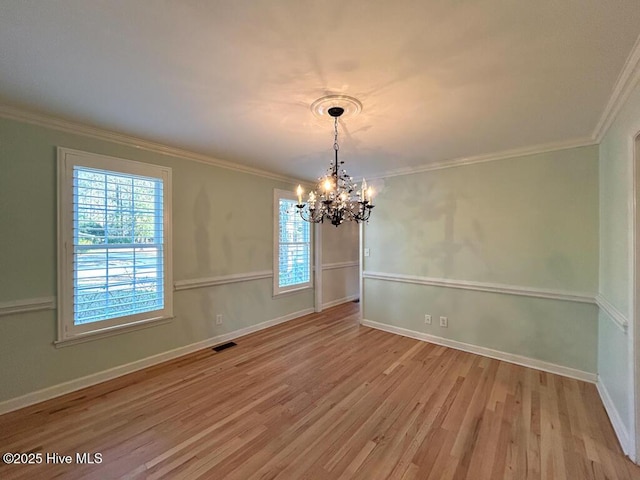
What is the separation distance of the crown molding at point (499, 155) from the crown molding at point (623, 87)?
32 centimetres

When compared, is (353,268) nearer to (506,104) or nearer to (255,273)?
(255,273)

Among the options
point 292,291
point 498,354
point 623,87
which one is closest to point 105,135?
point 292,291

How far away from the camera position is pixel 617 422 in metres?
2.07

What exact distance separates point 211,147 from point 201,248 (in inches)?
50.0

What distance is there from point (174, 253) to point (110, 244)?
2.13 ft

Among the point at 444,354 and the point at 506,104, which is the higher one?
the point at 506,104

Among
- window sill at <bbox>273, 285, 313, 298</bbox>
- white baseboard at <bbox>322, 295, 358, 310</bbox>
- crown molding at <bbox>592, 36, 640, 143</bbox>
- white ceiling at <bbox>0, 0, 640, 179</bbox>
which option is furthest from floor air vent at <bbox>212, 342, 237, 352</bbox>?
crown molding at <bbox>592, 36, 640, 143</bbox>

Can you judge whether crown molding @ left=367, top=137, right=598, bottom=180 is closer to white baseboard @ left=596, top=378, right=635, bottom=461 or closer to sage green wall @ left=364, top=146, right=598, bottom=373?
sage green wall @ left=364, top=146, right=598, bottom=373

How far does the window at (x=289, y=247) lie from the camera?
454cm

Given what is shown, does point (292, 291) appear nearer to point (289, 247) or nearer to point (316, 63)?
point (289, 247)

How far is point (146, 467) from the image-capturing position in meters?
1.75

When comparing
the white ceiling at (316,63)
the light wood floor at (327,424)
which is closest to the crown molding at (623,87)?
the white ceiling at (316,63)

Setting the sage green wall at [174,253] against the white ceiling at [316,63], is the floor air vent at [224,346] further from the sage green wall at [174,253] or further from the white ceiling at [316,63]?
the white ceiling at [316,63]

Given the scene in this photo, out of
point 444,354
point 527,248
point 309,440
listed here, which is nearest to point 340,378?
point 309,440
